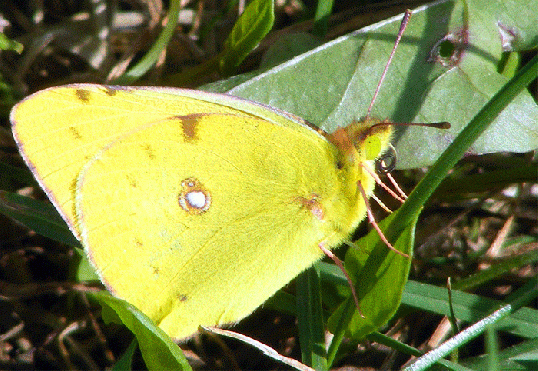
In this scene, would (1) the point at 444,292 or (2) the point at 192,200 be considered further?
(1) the point at 444,292

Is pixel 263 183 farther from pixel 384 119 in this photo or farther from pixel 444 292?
pixel 444 292

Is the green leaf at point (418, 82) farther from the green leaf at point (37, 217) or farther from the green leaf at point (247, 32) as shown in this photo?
the green leaf at point (37, 217)

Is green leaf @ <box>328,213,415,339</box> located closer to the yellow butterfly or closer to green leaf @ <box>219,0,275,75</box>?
the yellow butterfly

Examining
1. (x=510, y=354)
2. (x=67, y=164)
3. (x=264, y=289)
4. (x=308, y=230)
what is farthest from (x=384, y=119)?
(x=67, y=164)

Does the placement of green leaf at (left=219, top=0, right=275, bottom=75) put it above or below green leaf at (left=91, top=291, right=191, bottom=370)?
above

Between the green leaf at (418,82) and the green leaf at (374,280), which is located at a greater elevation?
the green leaf at (418,82)

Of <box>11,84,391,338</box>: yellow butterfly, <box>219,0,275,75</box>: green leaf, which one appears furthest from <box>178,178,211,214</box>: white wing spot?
<box>219,0,275,75</box>: green leaf

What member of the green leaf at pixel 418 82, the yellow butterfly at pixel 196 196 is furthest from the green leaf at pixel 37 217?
the green leaf at pixel 418 82
